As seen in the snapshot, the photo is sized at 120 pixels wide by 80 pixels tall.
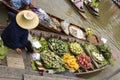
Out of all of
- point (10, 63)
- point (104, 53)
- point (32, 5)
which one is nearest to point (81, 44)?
point (104, 53)

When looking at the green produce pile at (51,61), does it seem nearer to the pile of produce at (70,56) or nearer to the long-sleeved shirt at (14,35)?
the pile of produce at (70,56)

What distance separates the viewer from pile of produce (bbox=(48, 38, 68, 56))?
9328 millimetres

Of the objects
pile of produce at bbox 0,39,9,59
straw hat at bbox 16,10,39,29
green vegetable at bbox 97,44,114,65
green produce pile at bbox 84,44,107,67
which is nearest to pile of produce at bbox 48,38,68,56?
A: green produce pile at bbox 84,44,107,67

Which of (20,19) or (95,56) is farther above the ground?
(20,19)

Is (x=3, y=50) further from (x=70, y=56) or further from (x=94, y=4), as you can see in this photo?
(x=94, y=4)

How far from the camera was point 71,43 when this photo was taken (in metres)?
10.2

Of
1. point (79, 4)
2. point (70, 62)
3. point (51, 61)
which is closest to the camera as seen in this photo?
point (51, 61)

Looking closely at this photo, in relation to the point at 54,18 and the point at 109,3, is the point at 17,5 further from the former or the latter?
the point at 109,3

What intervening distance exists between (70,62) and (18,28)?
2897mm

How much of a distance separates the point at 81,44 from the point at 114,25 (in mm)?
4209

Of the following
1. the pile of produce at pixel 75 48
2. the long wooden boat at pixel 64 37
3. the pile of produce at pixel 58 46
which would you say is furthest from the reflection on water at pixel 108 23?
the pile of produce at pixel 58 46

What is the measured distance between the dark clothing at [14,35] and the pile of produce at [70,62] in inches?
87.6

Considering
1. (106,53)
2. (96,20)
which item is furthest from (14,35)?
(96,20)

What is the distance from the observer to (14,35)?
6.80m
